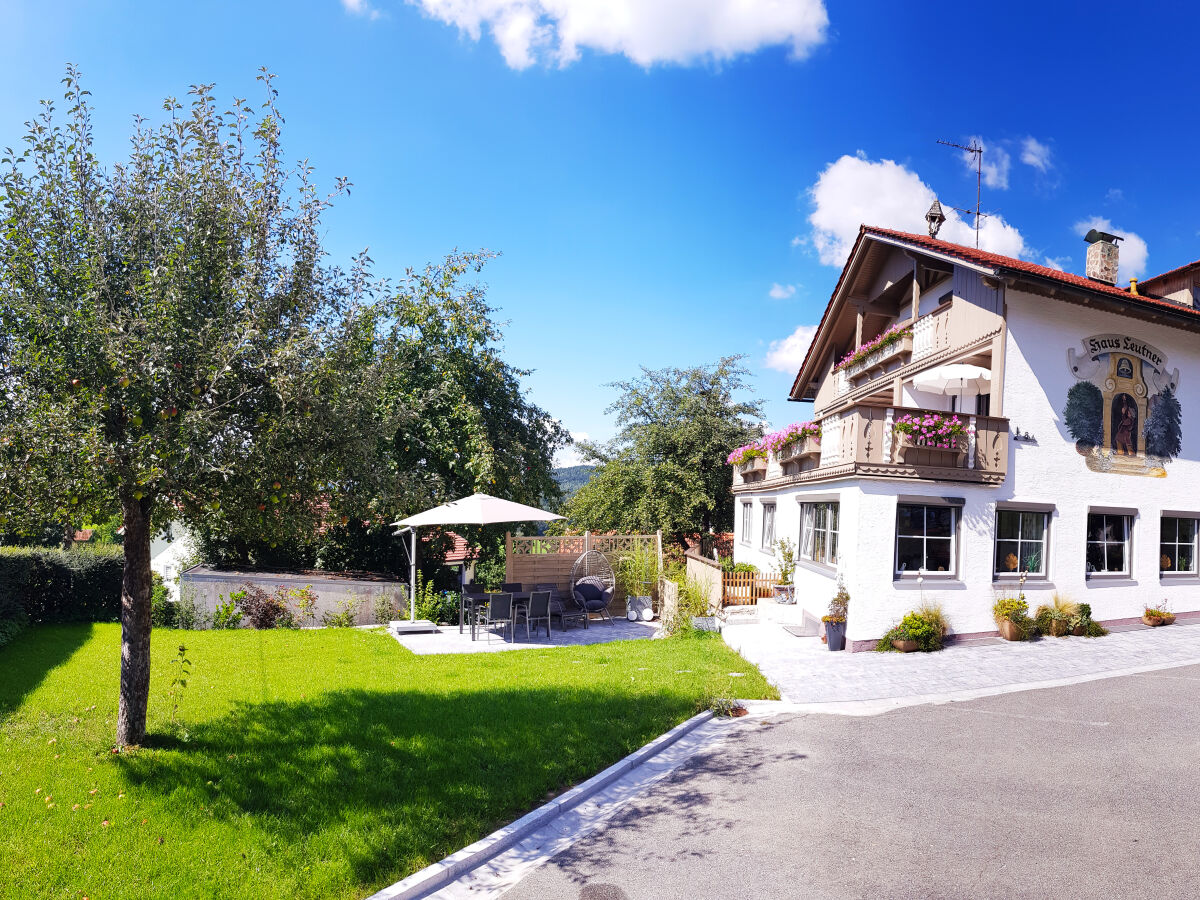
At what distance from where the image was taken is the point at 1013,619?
42.8 feet

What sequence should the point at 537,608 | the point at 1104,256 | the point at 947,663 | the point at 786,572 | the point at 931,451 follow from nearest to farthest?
the point at 947,663 → the point at 931,451 → the point at 537,608 → the point at 786,572 → the point at 1104,256

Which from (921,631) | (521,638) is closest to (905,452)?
(921,631)

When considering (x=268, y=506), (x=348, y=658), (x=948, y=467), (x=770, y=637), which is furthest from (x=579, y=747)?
(x=948, y=467)

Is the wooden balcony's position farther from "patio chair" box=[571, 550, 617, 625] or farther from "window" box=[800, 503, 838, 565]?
"patio chair" box=[571, 550, 617, 625]

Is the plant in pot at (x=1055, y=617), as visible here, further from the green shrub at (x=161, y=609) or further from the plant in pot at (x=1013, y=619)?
the green shrub at (x=161, y=609)

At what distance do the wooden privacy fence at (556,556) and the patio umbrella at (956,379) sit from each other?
7975mm

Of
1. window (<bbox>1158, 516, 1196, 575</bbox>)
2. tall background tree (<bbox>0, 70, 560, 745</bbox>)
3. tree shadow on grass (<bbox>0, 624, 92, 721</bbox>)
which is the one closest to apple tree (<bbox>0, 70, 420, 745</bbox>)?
tall background tree (<bbox>0, 70, 560, 745</bbox>)

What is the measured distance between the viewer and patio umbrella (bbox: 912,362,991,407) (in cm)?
1362

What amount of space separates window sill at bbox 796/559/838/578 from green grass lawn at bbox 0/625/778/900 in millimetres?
3332

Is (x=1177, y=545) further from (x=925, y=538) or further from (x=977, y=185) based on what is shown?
(x=977, y=185)

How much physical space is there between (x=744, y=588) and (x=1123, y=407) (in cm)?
887

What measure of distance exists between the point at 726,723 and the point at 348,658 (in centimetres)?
666

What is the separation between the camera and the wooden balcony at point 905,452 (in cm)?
1262

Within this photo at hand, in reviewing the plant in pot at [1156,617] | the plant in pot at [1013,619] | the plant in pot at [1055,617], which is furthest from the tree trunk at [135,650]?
the plant in pot at [1156,617]
